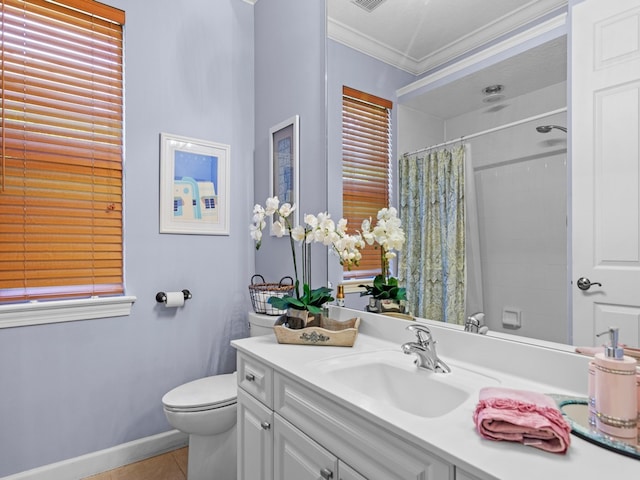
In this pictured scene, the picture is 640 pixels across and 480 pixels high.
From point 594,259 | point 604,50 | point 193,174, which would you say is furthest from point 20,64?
point 594,259

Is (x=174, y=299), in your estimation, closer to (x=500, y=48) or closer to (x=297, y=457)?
(x=297, y=457)

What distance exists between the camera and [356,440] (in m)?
0.91

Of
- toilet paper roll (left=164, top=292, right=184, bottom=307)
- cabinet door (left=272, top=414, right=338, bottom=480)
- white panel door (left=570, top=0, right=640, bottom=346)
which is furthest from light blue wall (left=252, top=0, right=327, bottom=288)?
white panel door (left=570, top=0, right=640, bottom=346)

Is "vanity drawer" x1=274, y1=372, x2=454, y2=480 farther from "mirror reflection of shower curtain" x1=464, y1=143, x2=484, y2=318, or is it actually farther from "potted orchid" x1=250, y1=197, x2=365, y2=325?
"mirror reflection of shower curtain" x1=464, y1=143, x2=484, y2=318

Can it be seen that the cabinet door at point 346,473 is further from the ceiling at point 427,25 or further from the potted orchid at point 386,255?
the ceiling at point 427,25

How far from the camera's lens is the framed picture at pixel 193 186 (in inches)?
86.7

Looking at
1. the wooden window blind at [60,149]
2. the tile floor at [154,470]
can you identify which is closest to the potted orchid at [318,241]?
the wooden window blind at [60,149]

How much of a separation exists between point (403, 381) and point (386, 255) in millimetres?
527

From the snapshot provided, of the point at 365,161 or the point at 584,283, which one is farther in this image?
the point at 365,161

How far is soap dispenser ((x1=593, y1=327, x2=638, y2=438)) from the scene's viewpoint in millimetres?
710

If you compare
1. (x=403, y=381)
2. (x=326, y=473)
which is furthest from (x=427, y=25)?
(x=326, y=473)

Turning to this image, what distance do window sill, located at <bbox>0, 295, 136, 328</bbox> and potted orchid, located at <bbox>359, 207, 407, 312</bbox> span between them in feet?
4.43

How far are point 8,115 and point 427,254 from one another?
2.02m

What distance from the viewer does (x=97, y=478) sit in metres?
1.93
